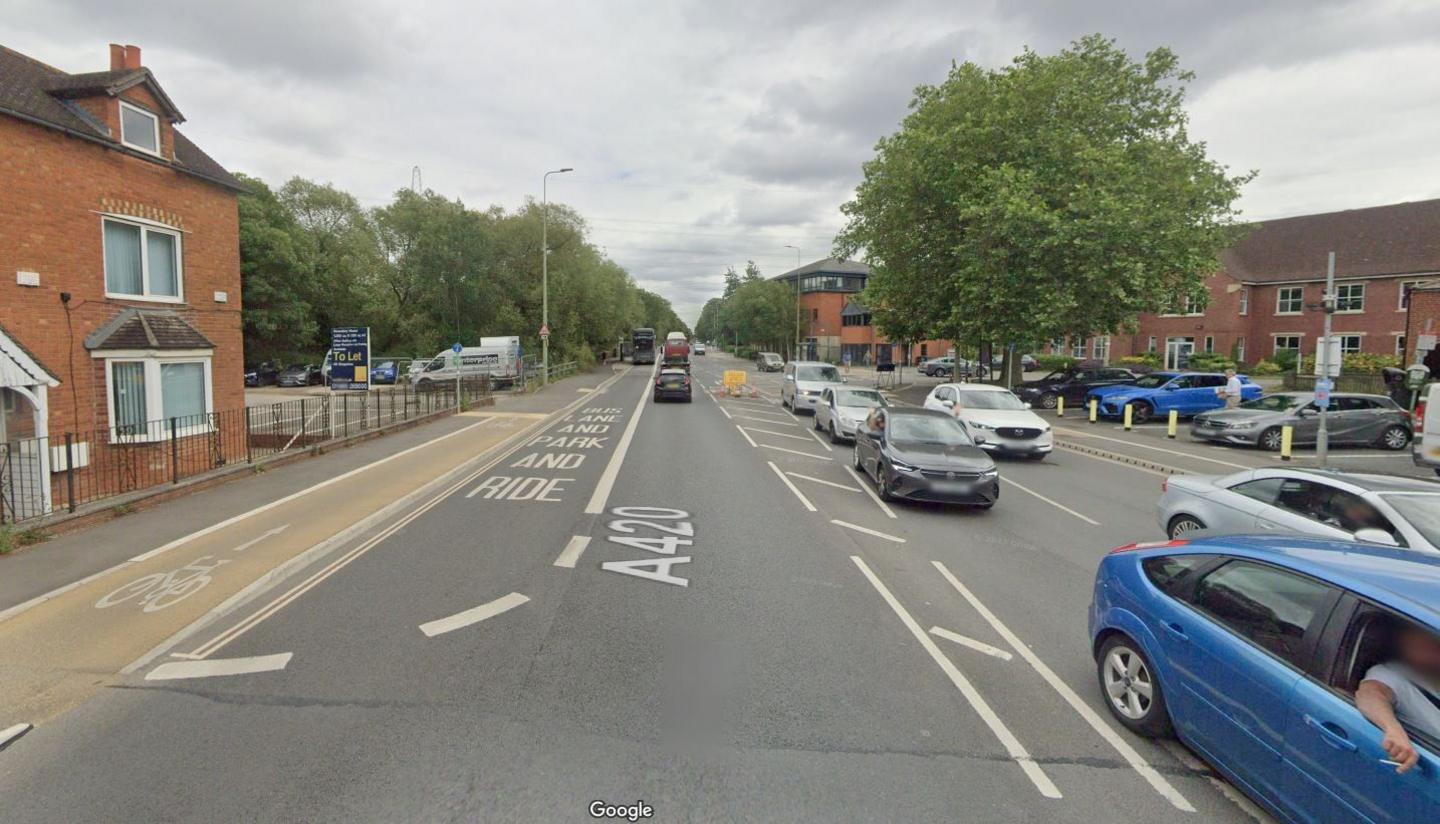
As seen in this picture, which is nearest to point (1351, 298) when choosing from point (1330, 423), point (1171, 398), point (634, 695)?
point (1171, 398)

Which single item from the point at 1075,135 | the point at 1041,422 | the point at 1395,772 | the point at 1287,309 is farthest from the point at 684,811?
the point at 1287,309

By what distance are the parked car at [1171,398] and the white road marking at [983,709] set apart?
2169 centimetres

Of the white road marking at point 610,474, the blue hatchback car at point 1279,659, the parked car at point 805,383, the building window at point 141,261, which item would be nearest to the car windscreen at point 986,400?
the parked car at point 805,383

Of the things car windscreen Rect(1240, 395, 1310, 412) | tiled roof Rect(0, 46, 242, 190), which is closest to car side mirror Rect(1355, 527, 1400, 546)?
car windscreen Rect(1240, 395, 1310, 412)

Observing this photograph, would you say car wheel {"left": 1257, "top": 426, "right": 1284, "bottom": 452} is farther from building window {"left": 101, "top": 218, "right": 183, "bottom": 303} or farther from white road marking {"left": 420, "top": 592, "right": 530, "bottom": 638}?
building window {"left": 101, "top": 218, "right": 183, "bottom": 303}

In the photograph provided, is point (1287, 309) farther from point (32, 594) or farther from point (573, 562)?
point (32, 594)

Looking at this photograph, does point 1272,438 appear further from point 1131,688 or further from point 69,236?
point 69,236

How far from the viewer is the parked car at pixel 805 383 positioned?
25938 millimetres

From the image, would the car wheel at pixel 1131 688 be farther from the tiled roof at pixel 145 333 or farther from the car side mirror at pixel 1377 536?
the tiled roof at pixel 145 333

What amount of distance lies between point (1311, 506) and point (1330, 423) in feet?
47.7

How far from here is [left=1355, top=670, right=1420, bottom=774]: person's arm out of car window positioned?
9.05ft

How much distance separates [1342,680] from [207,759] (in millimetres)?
5598

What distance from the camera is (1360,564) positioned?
348cm

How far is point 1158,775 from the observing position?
3.96 metres
